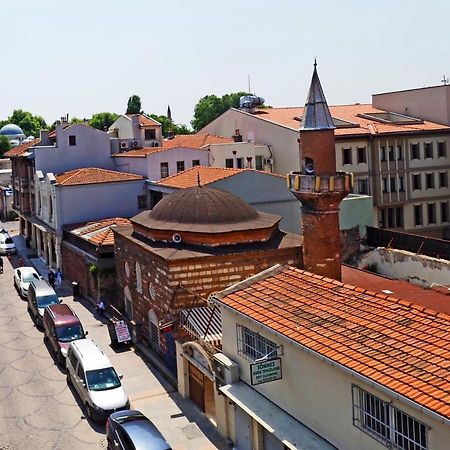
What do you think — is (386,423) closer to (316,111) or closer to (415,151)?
(316,111)

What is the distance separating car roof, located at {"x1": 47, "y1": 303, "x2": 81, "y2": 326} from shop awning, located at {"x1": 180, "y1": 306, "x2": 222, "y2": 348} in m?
6.39

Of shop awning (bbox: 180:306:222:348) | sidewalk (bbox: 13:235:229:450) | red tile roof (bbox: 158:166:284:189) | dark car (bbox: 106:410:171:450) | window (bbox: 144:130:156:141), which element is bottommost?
sidewalk (bbox: 13:235:229:450)

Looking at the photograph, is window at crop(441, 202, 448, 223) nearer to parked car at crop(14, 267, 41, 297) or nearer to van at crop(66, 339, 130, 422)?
parked car at crop(14, 267, 41, 297)

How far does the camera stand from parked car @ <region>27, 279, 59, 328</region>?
3372 cm

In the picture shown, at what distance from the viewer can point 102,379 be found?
2316 cm

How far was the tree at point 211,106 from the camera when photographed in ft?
366

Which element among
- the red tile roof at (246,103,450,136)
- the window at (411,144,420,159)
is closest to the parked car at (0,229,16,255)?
the red tile roof at (246,103,450,136)

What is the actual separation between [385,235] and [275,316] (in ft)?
78.5

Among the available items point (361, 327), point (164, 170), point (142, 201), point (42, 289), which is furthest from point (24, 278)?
point (361, 327)

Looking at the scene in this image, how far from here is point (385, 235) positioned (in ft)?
132

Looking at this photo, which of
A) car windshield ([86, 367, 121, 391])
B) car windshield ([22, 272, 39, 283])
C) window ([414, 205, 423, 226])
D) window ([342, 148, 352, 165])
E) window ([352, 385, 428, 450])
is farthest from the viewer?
window ([414, 205, 423, 226])

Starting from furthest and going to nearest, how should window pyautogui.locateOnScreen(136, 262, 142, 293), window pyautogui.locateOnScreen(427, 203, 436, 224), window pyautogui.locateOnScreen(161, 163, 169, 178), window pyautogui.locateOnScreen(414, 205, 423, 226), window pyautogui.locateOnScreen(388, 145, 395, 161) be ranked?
1. window pyautogui.locateOnScreen(427, 203, 436, 224)
2. window pyautogui.locateOnScreen(414, 205, 423, 226)
3. window pyautogui.locateOnScreen(388, 145, 395, 161)
4. window pyautogui.locateOnScreen(161, 163, 169, 178)
5. window pyautogui.locateOnScreen(136, 262, 142, 293)

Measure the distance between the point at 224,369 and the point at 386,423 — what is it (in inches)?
285

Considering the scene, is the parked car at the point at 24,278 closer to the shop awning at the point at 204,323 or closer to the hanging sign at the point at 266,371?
the shop awning at the point at 204,323
